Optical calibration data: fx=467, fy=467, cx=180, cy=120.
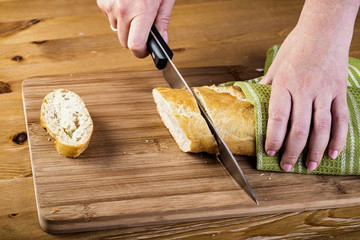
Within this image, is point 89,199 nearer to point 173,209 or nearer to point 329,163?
point 173,209

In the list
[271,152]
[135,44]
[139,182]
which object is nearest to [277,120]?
[271,152]

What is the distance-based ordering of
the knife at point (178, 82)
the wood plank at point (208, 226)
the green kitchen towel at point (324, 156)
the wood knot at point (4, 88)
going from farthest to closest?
the wood knot at point (4, 88) → the green kitchen towel at point (324, 156) → the knife at point (178, 82) → the wood plank at point (208, 226)

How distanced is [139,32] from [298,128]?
80 cm

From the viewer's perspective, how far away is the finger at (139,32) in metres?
2.06

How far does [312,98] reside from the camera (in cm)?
190

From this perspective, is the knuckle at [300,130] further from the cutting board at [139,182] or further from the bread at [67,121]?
the bread at [67,121]

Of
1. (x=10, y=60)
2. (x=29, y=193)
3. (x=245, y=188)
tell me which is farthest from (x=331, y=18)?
(x=10, y=60)

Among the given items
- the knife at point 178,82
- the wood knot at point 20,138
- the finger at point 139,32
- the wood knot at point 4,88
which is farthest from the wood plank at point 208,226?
the finger at point 139,32

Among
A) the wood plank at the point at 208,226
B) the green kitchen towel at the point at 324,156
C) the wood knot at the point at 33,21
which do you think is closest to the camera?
the wood plank at the point at 208,226

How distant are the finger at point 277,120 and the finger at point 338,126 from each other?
20cm

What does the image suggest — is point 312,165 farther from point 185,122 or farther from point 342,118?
point 185,122

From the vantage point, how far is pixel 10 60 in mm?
2535

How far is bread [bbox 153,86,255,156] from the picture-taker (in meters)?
1.96

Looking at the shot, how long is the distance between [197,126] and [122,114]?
1.28ft
